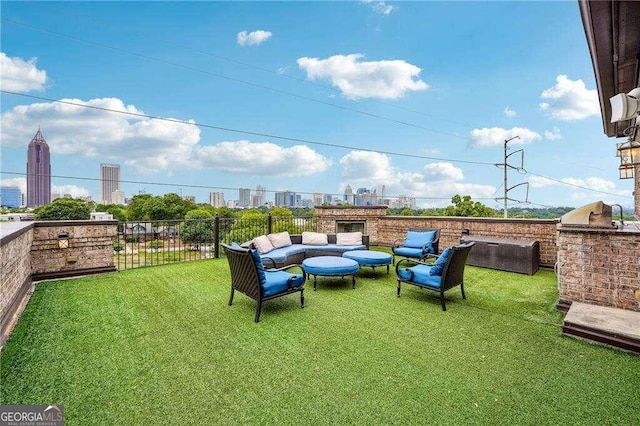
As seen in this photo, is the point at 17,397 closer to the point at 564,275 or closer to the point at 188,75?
the point at 564,275

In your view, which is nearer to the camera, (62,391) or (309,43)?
(62,391)

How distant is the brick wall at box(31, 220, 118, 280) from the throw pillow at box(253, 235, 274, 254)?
8.98 ft

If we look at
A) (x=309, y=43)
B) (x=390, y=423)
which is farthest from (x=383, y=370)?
(x=309, y=43)

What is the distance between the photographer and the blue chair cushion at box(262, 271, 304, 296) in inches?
139

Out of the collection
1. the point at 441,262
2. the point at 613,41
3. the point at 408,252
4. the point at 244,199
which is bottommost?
the point at 408,252

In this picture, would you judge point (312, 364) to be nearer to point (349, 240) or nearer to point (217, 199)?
point (349, 240)

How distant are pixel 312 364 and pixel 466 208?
25242 millimetres

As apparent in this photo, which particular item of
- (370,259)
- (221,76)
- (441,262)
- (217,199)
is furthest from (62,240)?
(217,199)

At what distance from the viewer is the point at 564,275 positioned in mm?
3652

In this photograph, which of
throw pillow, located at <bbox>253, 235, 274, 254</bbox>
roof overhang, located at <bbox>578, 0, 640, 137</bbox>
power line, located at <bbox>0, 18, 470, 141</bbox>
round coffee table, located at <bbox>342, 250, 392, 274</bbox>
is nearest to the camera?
roof overhang, located at <bbox>578, 0, 640, 137</bbox>

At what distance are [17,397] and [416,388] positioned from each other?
281cm

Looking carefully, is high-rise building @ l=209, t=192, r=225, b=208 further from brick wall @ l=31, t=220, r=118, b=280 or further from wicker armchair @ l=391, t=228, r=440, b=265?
wicker armchair @ l=391, t=228, r=440, b=265

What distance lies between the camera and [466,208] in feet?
79.3

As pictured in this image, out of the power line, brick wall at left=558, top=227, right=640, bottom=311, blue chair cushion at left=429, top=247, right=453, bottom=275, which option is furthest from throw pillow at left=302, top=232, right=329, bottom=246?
the power line
